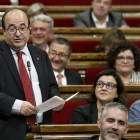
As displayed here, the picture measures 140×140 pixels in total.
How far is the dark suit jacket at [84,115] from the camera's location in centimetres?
128

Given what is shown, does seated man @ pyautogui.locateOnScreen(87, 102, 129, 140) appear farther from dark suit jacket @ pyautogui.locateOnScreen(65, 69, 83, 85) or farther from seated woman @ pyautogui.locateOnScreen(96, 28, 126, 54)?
seated woman @ pyautogui.locateOnScreen(96, 28, 126, 54)

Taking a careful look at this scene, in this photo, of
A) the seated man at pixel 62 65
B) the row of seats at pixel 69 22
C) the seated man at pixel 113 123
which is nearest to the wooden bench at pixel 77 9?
the row of seats at pixel 69 22

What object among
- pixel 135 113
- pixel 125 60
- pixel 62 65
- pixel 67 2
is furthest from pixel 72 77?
pixel 67 2

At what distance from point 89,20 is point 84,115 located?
31.8 inches

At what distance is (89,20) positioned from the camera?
78.4 inches

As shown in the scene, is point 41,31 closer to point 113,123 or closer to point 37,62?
point 37,62

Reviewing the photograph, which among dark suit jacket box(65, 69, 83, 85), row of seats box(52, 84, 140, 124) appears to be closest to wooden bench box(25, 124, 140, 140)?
row of seats box(52, 84, 140, 124)

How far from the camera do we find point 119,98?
1.36 m

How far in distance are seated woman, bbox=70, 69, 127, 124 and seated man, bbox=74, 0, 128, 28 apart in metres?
0.63

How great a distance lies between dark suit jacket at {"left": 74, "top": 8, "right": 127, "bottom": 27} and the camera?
197cm

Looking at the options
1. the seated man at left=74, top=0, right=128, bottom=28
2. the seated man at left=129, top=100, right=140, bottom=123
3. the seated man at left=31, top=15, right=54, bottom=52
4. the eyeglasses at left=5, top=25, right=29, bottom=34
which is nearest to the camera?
the eyeglasses at left=5, top=25, right=29, bottom=34

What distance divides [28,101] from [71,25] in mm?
1161

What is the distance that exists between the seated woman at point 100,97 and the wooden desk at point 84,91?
0.19 ft

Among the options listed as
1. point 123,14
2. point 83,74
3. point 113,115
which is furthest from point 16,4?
point 113,115
